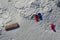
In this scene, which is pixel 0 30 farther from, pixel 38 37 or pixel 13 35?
pixel 38 37

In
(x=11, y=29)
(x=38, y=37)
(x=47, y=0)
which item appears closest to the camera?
(x=38, y=37)

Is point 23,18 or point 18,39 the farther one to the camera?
point 23,18

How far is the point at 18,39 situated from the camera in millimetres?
4441

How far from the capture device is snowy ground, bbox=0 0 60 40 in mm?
4480

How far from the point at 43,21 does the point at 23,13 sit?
0.52 meters

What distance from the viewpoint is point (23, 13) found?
4.96 metres

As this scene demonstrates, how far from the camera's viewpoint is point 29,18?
488cm

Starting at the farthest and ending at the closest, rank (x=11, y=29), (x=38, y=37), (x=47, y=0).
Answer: (x=47, y=0) → (x=11, y=29) → (x=38, y=37)

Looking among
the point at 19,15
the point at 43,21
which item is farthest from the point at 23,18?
the point at 43,21

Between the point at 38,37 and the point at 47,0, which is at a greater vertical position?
the point at 47,0

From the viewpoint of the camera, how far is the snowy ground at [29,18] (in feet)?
14.7

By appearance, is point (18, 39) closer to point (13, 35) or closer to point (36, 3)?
point (13, 35)

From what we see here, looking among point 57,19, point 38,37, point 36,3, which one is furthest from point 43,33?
point 36,3

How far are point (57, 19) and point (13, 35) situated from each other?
1.00 metres
